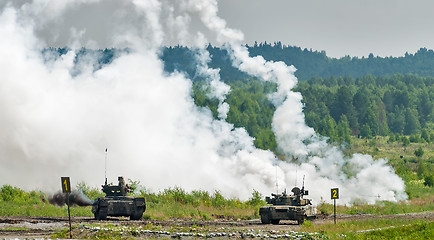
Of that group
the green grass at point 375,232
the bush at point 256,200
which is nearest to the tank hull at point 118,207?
the green grass at point 375,232

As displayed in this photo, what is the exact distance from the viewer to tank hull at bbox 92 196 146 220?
168 ft

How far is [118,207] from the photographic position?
170ft

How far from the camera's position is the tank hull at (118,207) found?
51.2 metres

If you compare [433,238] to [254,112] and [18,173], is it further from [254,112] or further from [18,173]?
[254,112]

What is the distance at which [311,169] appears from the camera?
89062 mm

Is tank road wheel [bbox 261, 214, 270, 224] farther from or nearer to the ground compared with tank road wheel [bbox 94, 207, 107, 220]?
nearer to the ground

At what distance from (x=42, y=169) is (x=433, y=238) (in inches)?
1746

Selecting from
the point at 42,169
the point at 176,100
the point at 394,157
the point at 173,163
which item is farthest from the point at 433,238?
the point at 394,157

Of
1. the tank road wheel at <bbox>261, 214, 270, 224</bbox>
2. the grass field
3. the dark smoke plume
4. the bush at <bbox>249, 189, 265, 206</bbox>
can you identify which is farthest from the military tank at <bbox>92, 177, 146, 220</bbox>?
the bush at <bbox>249, 189, 265, 206</bbox>

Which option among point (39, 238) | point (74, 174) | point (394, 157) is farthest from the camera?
point (394, 157)

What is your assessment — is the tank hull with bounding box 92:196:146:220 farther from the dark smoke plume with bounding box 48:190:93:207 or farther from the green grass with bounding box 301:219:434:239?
the green grass with bounding box 301:219:434:239

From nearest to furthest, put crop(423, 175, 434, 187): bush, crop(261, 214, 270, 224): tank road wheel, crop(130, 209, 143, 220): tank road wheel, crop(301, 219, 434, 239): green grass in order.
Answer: crop(301, 219, 434, 239): green grass, crop(130, 209, 143, 220): tank road wheel, crop(261, 214, 270, 224): tank road wheel, crop(423, 175, 434, 187): bush

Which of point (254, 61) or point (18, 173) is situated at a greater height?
point (254, 61)

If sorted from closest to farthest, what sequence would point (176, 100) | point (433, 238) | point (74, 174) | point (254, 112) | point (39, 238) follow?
point (39, 238), point (433, 238), point (74, 174), point (176, 100), point (254, 112)
